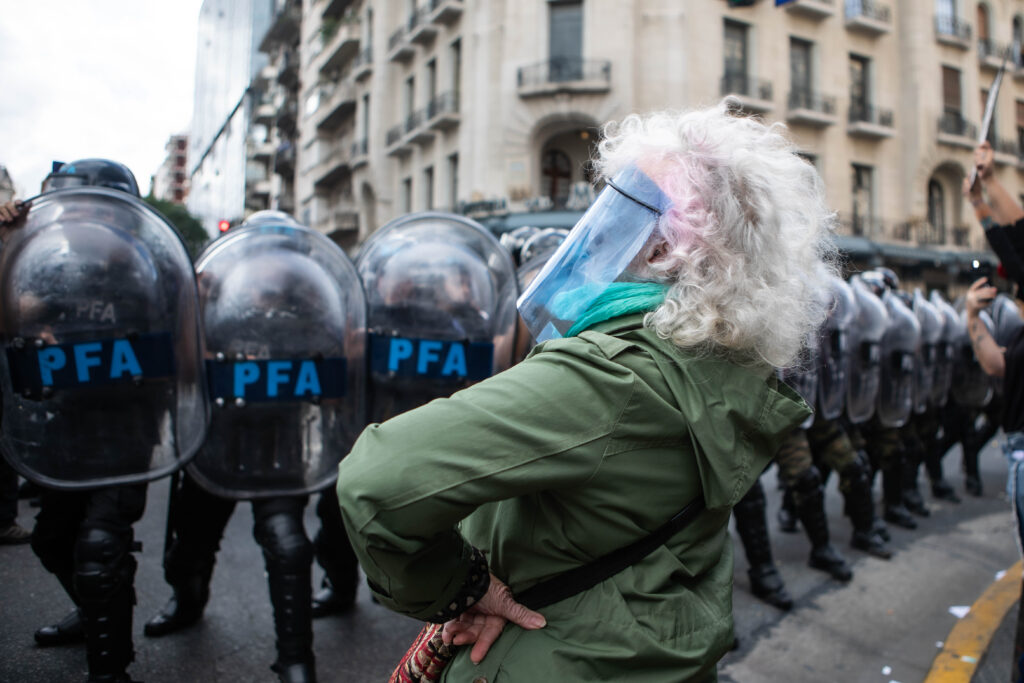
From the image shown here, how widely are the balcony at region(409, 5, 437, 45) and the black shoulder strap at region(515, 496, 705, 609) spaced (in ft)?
75.8

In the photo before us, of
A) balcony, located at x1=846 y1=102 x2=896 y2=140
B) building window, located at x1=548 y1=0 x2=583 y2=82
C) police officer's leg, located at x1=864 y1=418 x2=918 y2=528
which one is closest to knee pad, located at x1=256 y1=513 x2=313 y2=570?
police officer's leg, located at x1=864 y1=418 x2=918 y2=528

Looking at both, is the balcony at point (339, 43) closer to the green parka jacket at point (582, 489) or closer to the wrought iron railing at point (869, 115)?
the wrought iron railing at point (869, 115)

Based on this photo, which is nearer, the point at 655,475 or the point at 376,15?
the point at 655,475

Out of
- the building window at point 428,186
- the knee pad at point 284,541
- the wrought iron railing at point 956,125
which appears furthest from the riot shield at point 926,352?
the wrought iron railing at point 956,125

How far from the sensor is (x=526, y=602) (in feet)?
3.93

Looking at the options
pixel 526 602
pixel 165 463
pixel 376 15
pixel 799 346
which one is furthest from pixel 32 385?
pixel 376 15

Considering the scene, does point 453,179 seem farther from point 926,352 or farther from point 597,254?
point 597,254

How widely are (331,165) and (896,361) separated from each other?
1081 inches

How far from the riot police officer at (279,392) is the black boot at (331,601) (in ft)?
3.18

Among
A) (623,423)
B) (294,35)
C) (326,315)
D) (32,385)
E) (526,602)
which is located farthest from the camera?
(294,35)

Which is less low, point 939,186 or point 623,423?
point 939,186

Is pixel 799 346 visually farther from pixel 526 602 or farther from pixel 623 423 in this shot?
pixel 526 602

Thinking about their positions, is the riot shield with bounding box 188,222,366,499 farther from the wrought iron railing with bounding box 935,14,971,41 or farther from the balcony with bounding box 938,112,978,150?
the wrought iron railing with bounding box 935,14,971,41

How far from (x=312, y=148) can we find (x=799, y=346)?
114 feet
